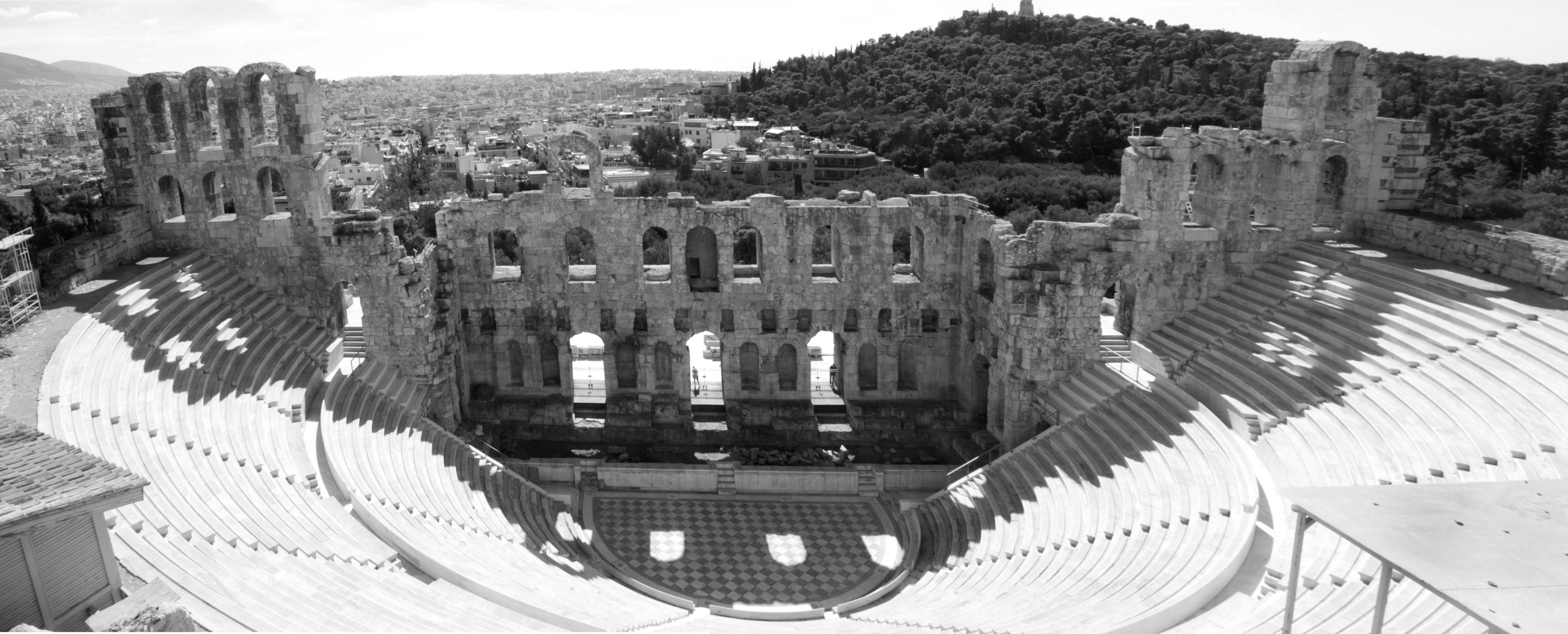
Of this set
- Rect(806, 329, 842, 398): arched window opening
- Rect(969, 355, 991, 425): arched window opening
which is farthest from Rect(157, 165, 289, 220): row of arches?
Rect(969, 355, 991, 425): arched window opening

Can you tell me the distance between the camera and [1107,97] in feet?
227

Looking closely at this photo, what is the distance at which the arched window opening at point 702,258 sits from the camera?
99.3ft

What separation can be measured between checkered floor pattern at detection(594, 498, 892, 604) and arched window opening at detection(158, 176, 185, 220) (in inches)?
554

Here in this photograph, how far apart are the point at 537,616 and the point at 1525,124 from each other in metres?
51.9

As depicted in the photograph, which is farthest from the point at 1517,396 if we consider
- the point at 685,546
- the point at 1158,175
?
the point at 685,546

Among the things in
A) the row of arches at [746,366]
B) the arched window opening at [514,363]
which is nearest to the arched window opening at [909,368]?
the row of arches at [746,366]

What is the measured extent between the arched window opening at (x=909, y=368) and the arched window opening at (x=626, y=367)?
26.0ft

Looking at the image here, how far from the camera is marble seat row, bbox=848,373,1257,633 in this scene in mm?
16734

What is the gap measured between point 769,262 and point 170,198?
53.8 ft

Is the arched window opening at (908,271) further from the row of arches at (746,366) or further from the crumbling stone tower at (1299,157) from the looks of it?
the crumbling stone tower at (1299,157)

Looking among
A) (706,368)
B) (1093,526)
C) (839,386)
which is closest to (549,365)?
(706,368)

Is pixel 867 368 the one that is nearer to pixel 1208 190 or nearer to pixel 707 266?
pixel 707 266

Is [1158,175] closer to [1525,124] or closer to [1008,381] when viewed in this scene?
[1008,381]

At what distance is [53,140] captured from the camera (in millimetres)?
131125
